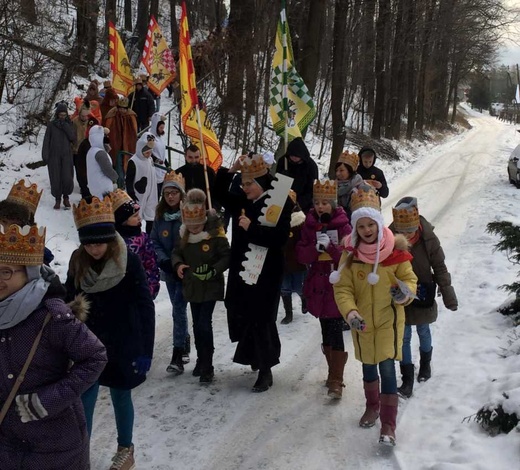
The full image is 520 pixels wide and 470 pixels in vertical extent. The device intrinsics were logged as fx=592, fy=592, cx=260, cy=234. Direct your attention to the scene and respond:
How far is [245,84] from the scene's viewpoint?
13914 millimetres

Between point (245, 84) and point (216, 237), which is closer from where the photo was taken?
point (216, 237)

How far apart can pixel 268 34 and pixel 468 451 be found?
13.5m

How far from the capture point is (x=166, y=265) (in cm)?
577

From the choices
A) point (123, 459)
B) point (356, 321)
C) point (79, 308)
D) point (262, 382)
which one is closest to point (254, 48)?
point (262, 382)

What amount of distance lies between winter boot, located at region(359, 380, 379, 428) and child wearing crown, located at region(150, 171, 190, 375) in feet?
6.27

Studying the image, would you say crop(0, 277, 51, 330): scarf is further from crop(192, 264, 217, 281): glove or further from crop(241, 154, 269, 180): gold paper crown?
crop(241, 154, 269, 180): gold paper crown

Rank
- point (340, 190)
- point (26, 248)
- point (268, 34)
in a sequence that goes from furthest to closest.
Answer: point (268, 34) < point (340, 190) < point (26, 248)

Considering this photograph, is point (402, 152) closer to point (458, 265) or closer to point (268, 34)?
point (268, 34)

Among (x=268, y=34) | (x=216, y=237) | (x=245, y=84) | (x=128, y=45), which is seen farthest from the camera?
(x=128, y=45)

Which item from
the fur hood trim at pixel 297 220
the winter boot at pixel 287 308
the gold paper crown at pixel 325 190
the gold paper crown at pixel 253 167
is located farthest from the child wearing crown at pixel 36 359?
the winter boot at pixel 287 308

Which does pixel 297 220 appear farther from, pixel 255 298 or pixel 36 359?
pixel 36 359

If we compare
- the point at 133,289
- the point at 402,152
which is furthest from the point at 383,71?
the point at 133,289

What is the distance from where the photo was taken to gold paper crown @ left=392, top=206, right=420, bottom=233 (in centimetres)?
514

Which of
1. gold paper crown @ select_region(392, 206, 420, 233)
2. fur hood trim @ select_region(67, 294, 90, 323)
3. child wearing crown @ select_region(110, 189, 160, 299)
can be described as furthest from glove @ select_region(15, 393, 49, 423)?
gold paper crown @ select_region(392, 206, 420, 233)
